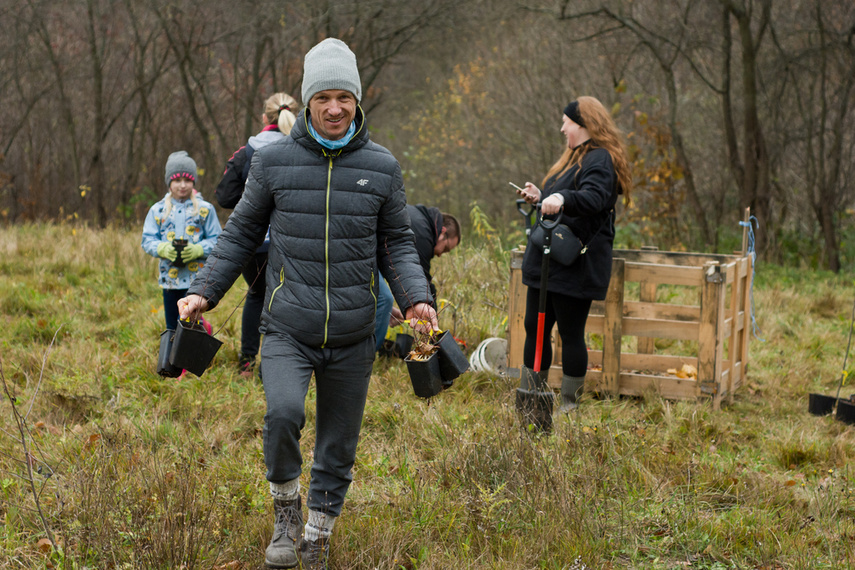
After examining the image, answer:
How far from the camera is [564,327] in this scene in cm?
471

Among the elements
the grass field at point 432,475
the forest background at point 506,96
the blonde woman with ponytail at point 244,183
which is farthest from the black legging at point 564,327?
the forest background at point 506,96

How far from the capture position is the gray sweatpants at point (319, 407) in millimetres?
2783

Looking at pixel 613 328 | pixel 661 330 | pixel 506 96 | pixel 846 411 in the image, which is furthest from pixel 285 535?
pixel 506 96

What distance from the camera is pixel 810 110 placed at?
11219 millimetres

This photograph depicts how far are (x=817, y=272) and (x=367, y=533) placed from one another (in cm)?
943

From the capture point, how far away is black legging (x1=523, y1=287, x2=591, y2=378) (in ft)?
15.2

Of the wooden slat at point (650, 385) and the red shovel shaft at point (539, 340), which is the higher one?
the red shovel shaft at point (539, 340)

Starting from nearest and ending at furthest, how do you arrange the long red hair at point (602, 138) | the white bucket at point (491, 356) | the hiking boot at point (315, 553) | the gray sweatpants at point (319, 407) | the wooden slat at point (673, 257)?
the gray sweatpants at point (319, 407) < the hiking boot at point (315, 553) < the long red hair at point (602, 138) < the white bucket at point (491, 356) < the wooden slat at point (673, 257)

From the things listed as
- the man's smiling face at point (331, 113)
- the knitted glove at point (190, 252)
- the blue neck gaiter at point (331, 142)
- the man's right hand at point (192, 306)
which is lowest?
the knitted glove at point (190, 252)

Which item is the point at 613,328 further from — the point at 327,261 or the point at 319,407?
the point at 327,261

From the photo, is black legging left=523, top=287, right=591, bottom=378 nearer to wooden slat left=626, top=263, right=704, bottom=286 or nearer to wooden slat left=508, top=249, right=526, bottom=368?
wooden slat left=508, top=249, right=526, bottom=368

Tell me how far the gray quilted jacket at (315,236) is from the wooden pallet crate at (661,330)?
2570 millimetres

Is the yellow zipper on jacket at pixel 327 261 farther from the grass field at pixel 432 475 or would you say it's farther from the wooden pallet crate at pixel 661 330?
the wooden pallet crate at pixel 661 330

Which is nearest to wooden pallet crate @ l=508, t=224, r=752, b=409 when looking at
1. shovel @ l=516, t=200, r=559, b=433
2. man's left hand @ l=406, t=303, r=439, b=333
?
shovel @ l=516, t=200, r=559, b=433
